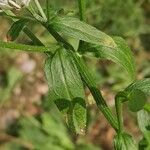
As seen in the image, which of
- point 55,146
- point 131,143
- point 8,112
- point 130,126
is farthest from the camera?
point 8,112

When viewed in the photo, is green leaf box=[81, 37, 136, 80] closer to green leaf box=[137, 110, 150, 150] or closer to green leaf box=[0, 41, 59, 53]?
green leaf box=[0, 41, 59, 53]

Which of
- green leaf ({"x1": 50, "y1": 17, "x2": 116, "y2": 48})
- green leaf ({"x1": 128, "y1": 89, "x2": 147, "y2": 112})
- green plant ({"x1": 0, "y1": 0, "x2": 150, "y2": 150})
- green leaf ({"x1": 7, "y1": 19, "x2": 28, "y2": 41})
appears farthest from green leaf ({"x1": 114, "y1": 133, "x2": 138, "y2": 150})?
green leaf ({"x1": 7, "y1": 19, "x2": 28, "y2": 41})

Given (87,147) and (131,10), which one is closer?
(87,147)

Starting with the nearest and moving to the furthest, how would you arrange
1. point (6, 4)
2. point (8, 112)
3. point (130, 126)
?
point (6, 4), point (130, 126), point (8, 112)

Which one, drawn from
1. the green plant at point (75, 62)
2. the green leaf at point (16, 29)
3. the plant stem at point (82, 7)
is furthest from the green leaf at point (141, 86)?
the green leaf at point (16, 29)

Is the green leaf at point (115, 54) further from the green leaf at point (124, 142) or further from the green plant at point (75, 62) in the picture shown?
the green leaf at point (124, 142)

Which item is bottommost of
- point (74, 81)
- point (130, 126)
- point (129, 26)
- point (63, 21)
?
point (130, 126)

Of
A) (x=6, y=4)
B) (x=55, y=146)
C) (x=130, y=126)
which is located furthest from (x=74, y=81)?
(x=130, y=126)

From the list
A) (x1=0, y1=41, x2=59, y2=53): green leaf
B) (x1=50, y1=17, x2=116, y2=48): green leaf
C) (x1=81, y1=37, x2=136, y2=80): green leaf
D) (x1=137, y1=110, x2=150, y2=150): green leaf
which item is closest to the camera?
(x1=0, y1=41, x2=59, y2=53): green leaf

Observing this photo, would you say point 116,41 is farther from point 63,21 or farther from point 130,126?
point 130,126
